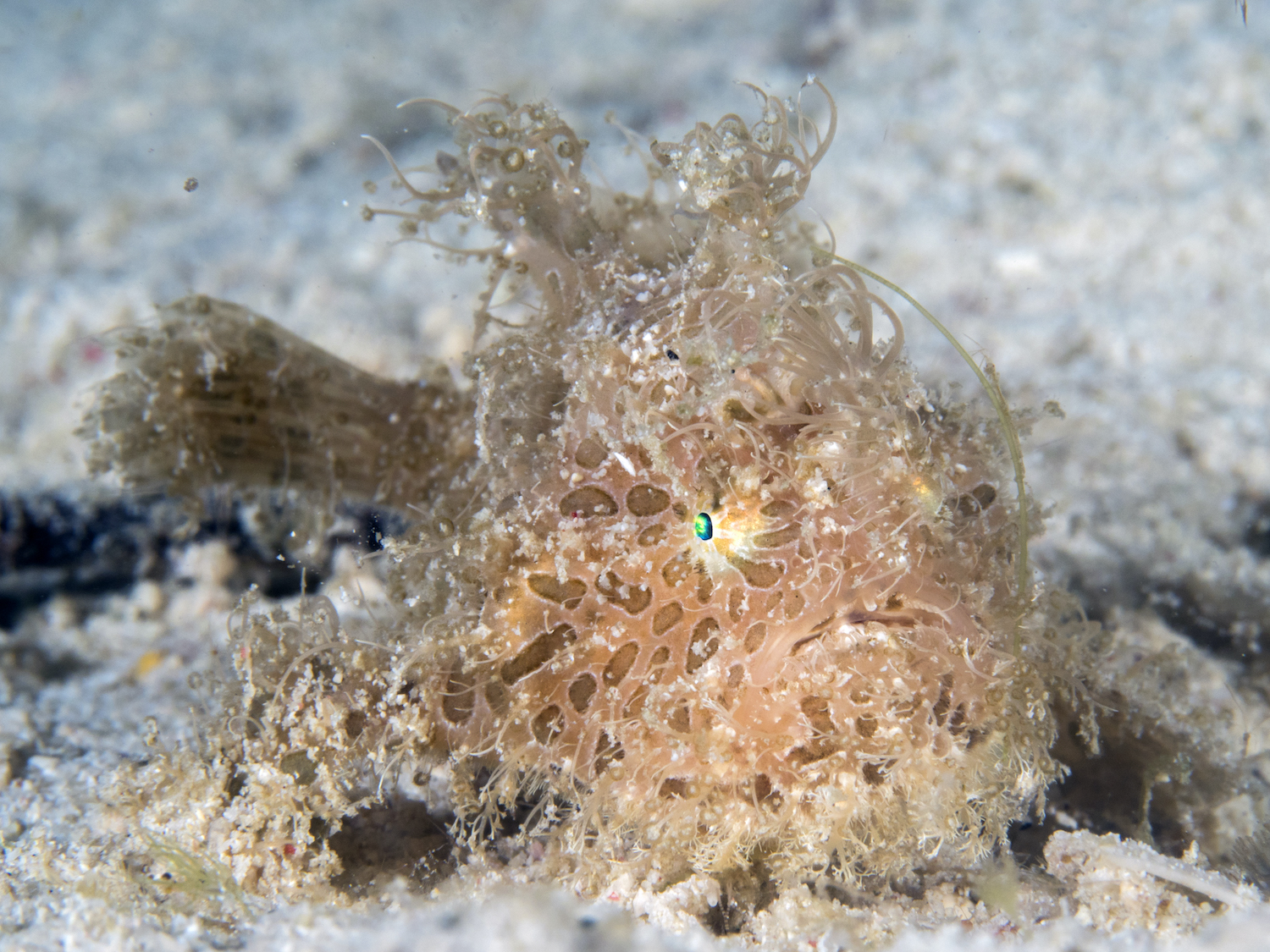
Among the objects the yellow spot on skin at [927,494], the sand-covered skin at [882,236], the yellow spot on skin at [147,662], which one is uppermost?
the sand-covered skin at [882,236]

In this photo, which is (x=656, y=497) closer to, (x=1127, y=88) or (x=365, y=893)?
(x=365, y=893)

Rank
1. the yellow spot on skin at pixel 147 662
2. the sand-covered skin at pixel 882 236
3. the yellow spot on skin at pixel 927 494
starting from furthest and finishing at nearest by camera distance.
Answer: the yellow spot on skin at pixel 147 662 < the sand-covered skin at pixel 882 236 < the yellow spot on skin at pixel 927 494

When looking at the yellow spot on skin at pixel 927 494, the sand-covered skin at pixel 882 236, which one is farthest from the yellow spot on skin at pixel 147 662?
the yellow spot on skin at pixel 927 494

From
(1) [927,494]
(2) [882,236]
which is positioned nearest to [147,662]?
(1) [927,494]

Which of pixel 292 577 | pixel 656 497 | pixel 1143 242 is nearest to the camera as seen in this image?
pixel 656 497

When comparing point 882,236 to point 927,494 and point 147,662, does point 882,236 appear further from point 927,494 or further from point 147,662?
point 147,662

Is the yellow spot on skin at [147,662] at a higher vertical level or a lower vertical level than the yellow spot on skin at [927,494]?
lower

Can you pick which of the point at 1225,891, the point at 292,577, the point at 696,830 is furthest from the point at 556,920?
the point at 292,577

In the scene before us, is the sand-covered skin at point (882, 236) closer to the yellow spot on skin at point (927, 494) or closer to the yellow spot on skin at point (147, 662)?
the yellow spot on skin at point (147, 662)
